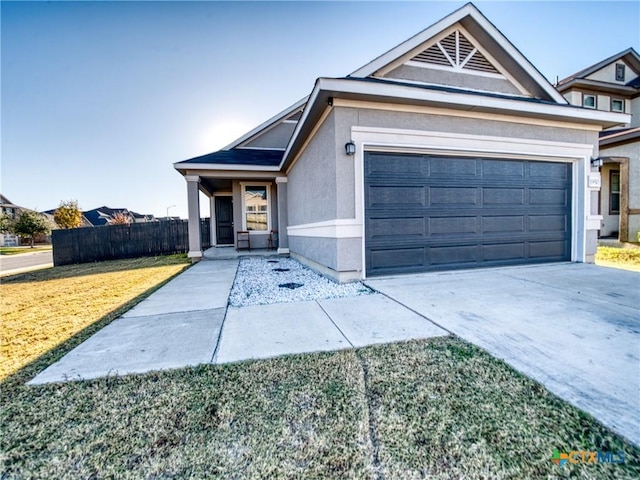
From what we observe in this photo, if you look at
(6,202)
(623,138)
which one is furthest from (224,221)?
(6,202)

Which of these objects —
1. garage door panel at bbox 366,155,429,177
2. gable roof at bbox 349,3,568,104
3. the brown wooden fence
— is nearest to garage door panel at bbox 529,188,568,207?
gable roof at bbox 349,3,568,104

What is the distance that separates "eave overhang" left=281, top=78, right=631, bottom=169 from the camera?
4.68m

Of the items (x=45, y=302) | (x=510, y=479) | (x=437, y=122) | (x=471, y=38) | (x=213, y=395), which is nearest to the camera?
(x=510, y=479)

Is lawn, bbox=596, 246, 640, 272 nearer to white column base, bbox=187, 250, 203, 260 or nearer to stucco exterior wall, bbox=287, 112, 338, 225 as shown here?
stucco exterior wall, bbox=287, 112, 338, 225

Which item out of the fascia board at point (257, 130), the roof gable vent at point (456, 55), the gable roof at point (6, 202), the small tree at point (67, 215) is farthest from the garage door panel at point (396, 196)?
the gable roof at point (6, 202)

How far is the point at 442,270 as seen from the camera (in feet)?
18.8

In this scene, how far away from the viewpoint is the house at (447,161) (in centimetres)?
509

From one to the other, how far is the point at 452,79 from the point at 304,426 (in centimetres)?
756

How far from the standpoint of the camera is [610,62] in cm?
1405

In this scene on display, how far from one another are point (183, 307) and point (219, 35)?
26.6ft

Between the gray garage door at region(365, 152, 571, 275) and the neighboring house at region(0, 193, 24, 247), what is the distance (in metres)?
43.9

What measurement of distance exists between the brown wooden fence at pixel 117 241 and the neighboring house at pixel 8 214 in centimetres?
3007

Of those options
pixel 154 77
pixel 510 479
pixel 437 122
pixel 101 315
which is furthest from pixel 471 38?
pixel 154 77

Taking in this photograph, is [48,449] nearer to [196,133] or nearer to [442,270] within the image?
[442,270]
